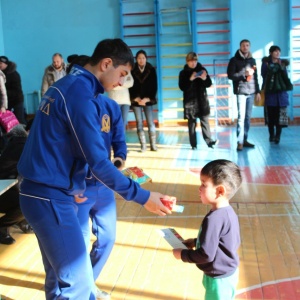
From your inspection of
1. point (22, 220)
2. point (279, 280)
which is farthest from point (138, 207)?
point (279, 280)

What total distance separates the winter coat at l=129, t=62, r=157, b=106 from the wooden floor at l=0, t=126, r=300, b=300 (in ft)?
4.39

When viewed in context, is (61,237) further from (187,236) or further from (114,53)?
(187,236)

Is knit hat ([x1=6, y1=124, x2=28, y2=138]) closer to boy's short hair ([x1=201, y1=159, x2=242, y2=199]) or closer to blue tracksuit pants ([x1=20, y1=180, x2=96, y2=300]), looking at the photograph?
blue tracksuit pants ([x1=20, y1=180, x2=96, y2=300])

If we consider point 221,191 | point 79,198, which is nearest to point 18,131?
point 79,198

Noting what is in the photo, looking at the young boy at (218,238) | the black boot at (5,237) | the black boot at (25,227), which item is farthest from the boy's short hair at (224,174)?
the black boot at (25,227)

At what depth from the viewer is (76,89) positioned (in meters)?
2.31

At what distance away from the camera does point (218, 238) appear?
7.93 ft

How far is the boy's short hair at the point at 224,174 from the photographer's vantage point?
247 centimetres

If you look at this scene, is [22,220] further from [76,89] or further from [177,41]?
[177,41]

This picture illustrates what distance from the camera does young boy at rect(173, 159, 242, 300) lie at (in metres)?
2.41

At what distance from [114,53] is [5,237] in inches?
114

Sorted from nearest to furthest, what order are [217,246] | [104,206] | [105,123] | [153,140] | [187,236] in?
[217,246]
[105,123]
[104,206]
[187,236]
[153,140]

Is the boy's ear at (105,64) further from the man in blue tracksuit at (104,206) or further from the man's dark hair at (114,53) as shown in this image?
the man in blue tracksuit at (104,206)

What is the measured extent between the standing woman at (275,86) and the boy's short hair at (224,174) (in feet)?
22.5
